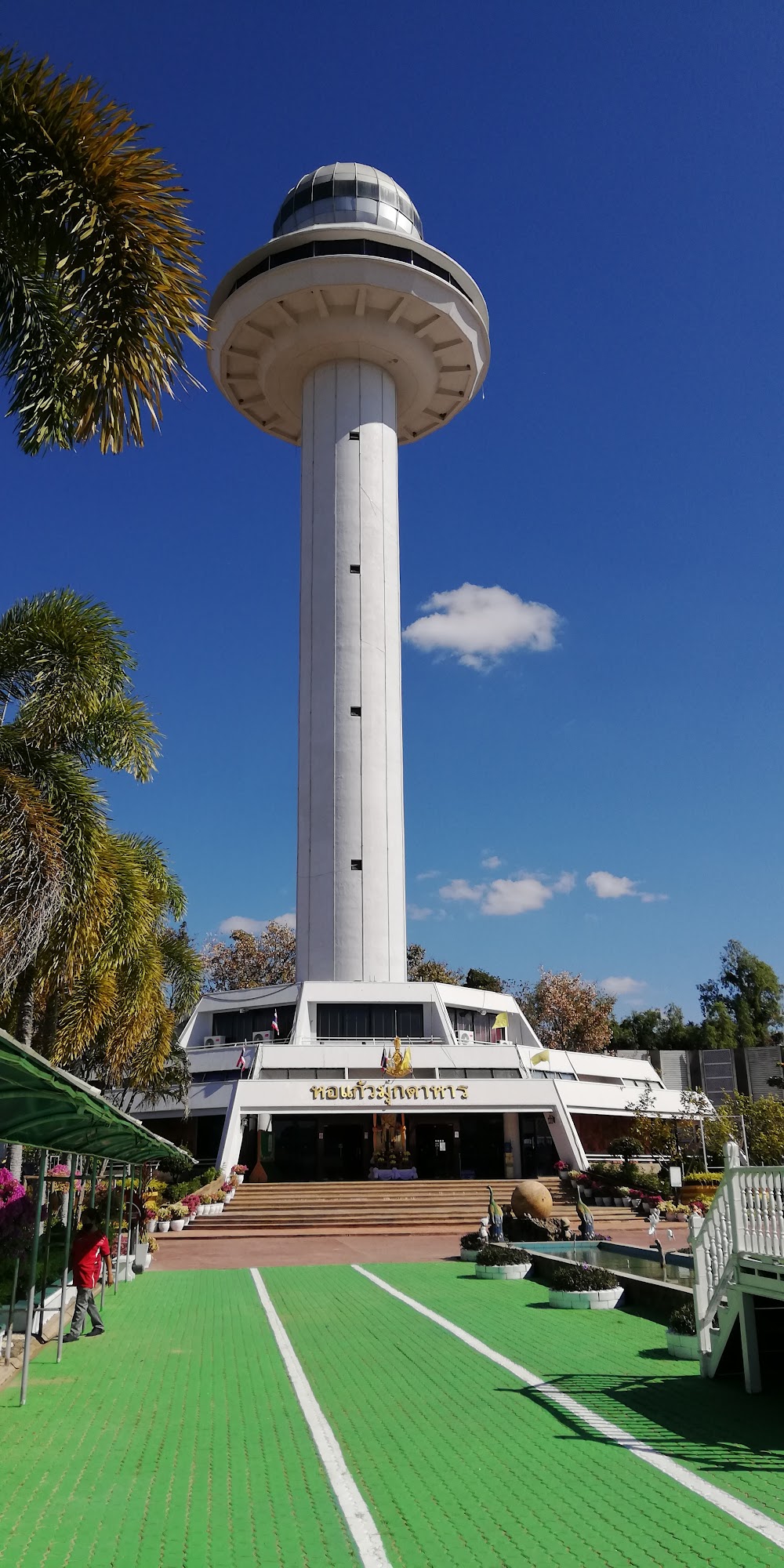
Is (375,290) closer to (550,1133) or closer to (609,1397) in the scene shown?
(550,1133)

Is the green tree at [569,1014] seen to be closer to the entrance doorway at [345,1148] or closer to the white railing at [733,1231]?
the entrance doorway at [345,1148]

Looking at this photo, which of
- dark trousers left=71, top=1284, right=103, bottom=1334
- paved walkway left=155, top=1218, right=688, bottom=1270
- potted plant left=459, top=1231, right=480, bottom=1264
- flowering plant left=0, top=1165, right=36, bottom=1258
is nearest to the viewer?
flowering plant left=0, top=1165, right=36, bottom=1258

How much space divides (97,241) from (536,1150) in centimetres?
4045

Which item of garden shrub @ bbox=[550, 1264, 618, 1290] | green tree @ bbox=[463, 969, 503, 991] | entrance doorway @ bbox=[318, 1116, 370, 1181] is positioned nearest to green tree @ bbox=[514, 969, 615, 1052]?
green tree @ bbox=[463, 969, 503, 991]

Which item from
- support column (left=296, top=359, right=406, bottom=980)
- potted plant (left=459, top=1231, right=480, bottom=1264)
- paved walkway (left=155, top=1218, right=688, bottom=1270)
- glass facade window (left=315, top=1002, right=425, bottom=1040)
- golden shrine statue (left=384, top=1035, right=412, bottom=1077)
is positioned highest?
support column (left=296, top=359, right=406, bottom=980)

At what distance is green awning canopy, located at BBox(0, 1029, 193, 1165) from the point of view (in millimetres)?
7406

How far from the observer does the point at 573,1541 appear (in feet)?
24.7

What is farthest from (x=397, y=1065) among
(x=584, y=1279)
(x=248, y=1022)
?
(x=584, y=1279)

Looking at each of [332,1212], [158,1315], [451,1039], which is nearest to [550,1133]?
[451,1039]

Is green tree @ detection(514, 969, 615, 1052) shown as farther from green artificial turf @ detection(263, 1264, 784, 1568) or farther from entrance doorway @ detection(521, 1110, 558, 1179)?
green artificial turf @ detection(263, 1264, 784, 1568)

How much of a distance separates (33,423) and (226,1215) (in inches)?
1099

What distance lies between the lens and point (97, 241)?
945 cm

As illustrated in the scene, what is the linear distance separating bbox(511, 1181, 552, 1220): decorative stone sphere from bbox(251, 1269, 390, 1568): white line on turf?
16012mm

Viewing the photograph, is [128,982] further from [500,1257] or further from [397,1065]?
[397,1065]
